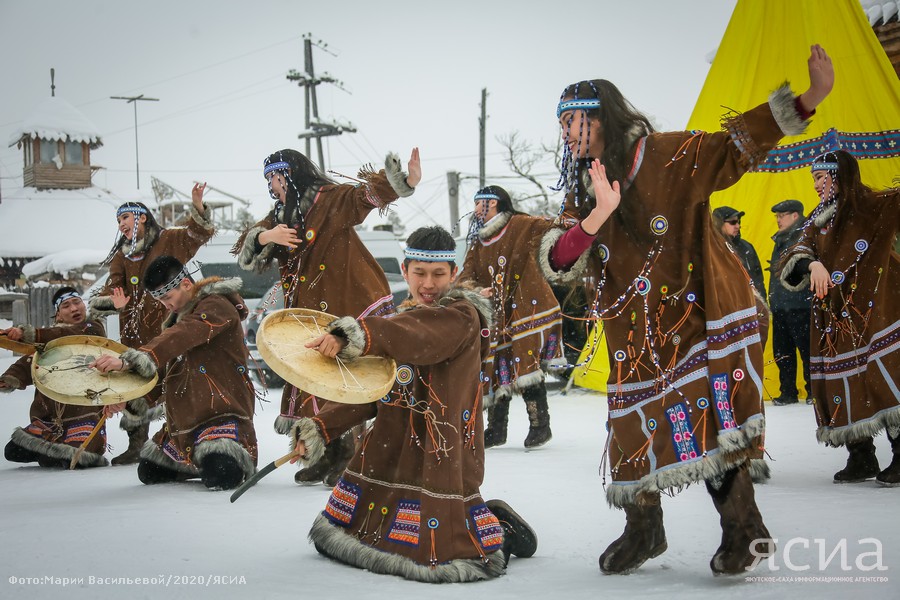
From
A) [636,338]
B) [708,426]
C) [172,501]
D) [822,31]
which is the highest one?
[822,31]

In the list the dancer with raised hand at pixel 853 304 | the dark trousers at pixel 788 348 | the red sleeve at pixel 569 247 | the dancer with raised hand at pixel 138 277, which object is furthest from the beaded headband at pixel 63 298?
the dark trousers at pixel 788 348

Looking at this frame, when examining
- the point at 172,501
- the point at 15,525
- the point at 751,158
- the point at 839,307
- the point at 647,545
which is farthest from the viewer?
the point at 839,307

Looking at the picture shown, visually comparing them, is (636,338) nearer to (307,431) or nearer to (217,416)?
(307,431)

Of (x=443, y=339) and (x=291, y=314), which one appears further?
(x=291, y=314)

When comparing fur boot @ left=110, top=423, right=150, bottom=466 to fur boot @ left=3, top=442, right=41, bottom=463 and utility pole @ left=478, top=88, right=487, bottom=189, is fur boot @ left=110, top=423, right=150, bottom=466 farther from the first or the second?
utility pole @ left=478, top=88, right=487, bottom=189

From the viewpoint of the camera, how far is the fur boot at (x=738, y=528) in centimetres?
279

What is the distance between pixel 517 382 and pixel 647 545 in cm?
318

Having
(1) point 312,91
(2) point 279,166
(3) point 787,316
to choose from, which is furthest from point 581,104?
(1) point 312,91

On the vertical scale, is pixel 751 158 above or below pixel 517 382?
above

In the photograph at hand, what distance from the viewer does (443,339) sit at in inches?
117

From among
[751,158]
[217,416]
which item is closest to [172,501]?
[217,416]

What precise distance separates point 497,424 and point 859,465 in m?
2.61

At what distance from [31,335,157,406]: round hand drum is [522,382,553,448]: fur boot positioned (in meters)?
2.74

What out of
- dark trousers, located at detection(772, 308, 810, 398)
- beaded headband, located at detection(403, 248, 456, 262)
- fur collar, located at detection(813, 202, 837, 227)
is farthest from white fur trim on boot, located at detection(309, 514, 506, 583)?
dark trousers, located at detection(772, 308, 810, 398)
